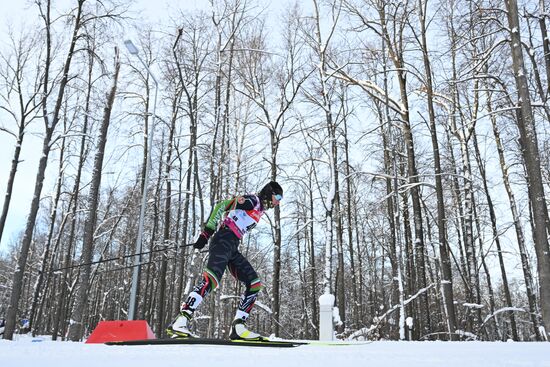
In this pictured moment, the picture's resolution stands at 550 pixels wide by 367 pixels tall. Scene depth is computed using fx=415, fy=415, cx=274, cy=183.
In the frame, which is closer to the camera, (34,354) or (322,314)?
(34,354)

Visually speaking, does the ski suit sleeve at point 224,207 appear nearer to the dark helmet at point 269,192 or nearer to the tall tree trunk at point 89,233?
the dark helmet at point 269,192

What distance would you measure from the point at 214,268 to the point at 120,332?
228 centimetres

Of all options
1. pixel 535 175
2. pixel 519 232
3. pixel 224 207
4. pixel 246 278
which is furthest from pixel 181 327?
pixel 519 232

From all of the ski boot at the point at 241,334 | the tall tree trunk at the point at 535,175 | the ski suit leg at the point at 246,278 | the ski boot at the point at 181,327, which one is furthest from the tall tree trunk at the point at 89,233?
the tall tree trunk at the point at 535,175

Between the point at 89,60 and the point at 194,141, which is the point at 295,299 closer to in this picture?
the point at 194,141

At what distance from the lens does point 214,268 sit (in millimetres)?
5133

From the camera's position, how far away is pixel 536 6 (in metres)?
13.3

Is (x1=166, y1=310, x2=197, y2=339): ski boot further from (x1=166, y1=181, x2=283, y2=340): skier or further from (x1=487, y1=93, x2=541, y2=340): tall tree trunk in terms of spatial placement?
(x1=487, y1=93, x2=541, y2=340): tall tree trunk

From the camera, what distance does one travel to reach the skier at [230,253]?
515cm

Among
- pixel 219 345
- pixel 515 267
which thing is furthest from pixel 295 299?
pixel 219 345

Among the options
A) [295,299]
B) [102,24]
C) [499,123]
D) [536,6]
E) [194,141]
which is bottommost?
[295,299]

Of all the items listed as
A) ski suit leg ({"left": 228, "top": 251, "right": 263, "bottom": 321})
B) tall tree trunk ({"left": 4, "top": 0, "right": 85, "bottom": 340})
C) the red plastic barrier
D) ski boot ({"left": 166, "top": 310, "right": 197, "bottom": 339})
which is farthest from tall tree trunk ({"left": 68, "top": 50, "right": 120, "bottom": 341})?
ski suit leg ({"left": 228, "top": 251, "right": 263, "bottom": 321})

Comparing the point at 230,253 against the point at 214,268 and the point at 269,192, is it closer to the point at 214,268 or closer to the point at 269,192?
the point at 214,268

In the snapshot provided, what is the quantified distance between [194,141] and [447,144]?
12.1 metres
